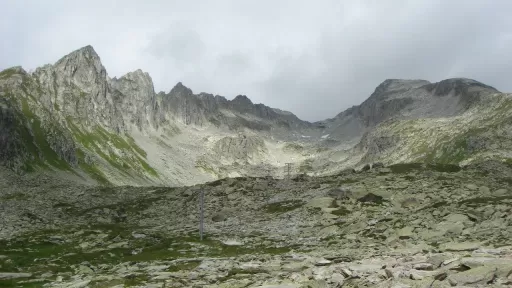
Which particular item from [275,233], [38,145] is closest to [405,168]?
[275,233]

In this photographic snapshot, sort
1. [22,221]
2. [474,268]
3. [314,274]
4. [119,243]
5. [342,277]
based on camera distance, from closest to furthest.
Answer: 1. [474,268]
2. [342,277]
3. [314,274]
4. [119,243]
5. [22,221]

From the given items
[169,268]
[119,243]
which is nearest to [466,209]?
[169,268]

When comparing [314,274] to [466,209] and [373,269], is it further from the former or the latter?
[466,209]

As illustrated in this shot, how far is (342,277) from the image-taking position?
68.7 feet

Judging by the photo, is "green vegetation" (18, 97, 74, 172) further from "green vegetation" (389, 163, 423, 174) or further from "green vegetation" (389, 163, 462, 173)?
"green vegetation" (389, 163, 462, 173)

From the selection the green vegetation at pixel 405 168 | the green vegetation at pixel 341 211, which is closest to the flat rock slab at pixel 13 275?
the green vegetation at pixel 341 211

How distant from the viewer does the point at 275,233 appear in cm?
5075

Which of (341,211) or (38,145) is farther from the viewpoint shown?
(38,145)

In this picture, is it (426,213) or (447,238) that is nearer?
(447,238)

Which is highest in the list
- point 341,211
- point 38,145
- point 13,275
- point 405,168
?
point 38,145

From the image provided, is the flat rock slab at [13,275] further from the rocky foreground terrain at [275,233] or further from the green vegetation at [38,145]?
the green vegetation at [38,145]

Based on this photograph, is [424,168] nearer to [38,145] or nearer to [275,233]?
[275,233]

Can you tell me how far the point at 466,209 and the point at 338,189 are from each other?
23.0 meters

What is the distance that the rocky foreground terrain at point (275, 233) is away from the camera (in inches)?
899
